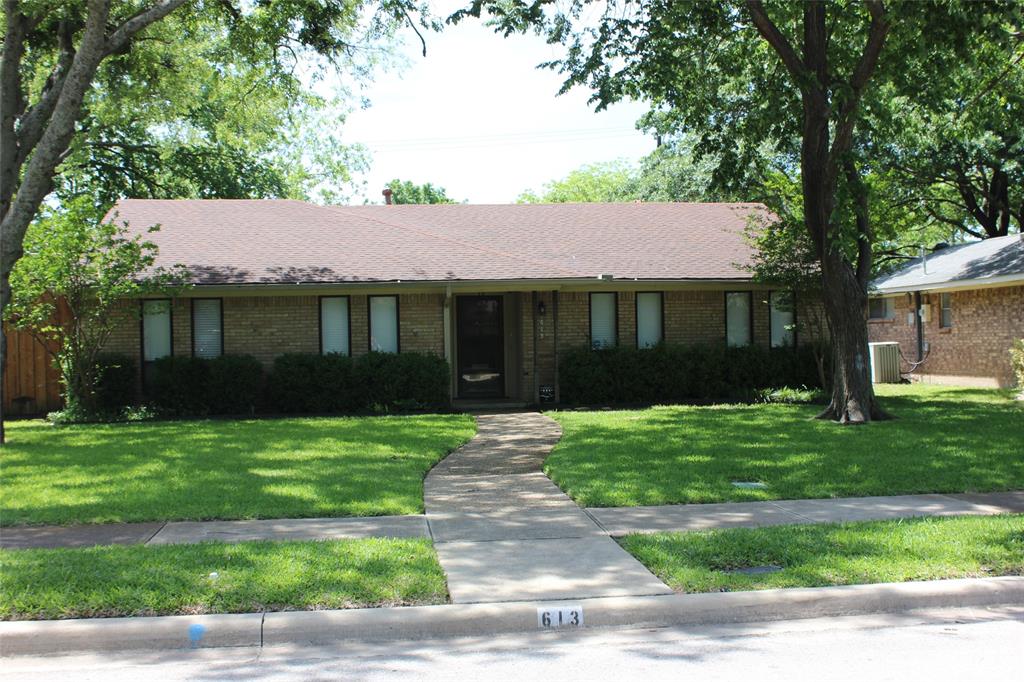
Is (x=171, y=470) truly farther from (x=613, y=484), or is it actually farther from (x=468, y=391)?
(x=468, y=391)

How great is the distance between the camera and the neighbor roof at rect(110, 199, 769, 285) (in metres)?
18.3

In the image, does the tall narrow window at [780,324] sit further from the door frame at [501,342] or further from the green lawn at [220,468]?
the green lawn at [220,468]

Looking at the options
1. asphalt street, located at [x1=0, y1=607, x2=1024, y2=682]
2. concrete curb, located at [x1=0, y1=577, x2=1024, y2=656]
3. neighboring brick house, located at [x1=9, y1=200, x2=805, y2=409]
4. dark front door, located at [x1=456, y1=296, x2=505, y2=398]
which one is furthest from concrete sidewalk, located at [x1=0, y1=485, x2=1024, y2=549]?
dark front door, located at [x1=456, y1=296, x2=505, y2=398]

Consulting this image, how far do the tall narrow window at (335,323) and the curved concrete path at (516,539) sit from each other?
24.4ft

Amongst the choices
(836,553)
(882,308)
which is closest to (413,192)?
(882,308)

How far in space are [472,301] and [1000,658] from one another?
1574 centimetres

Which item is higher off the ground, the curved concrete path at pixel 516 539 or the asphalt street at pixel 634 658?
the curved concrete path at pixel 516 539

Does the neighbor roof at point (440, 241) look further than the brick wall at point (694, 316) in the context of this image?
No

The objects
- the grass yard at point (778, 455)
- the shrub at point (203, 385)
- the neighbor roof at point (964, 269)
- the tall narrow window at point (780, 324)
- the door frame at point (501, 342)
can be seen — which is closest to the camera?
the grass yard at point (778, 455)

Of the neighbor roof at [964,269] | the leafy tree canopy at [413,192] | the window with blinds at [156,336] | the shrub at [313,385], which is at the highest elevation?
the leafy tree canopy at [413,192]

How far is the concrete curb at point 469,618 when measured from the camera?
5461 millimetres

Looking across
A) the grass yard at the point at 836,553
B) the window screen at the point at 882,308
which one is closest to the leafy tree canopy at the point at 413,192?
the window screen at the point at 882,308

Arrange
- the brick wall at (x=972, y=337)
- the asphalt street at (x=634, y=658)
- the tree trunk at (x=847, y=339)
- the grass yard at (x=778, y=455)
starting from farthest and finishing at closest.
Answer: the brick wall at (x=972, y=337)
the tree trunk at (x=847, y=339)
the grass yard at (x=778, y=455)
the asphalt street at (x=634, y=658)

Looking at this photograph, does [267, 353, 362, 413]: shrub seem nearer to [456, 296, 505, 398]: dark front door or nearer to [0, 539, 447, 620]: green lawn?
[456, 296, 505, 398]: dark front door
